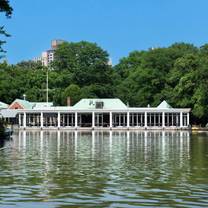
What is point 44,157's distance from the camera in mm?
25328

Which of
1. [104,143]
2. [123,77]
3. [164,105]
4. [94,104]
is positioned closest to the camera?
[104,143]

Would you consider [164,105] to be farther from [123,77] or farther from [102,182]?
[102,182]

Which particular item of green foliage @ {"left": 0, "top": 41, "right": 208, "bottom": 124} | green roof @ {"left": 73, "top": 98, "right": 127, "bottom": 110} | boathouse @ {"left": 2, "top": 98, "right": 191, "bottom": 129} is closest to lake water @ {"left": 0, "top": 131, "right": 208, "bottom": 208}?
green foliage @ {"left": 0, "top": 41, "right": 208, "bottom": 124}

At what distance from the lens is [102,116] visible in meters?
79.8

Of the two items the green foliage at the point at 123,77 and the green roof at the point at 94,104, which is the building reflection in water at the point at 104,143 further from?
the green roof at the point at 94,104

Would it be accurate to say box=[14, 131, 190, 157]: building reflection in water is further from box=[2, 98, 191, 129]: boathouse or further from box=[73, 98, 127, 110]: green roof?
box=[73, 98, 127, 110]: green roof

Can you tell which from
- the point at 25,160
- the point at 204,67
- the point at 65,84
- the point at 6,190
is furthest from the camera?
the point at 65,84

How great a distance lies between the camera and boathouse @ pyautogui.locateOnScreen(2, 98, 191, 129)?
7700 centimetres

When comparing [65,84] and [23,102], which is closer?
[23,102]

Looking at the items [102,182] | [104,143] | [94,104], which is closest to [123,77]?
[94,104]

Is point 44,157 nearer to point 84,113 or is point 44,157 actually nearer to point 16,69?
point 84,113

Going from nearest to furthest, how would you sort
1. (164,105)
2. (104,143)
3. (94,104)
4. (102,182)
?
(102,182) < (104,143) < (164,105) < (94,104)

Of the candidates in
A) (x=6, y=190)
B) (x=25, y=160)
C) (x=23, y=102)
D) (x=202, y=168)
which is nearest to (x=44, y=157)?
(x=25, y=160)

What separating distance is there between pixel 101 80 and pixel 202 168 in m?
79.5
